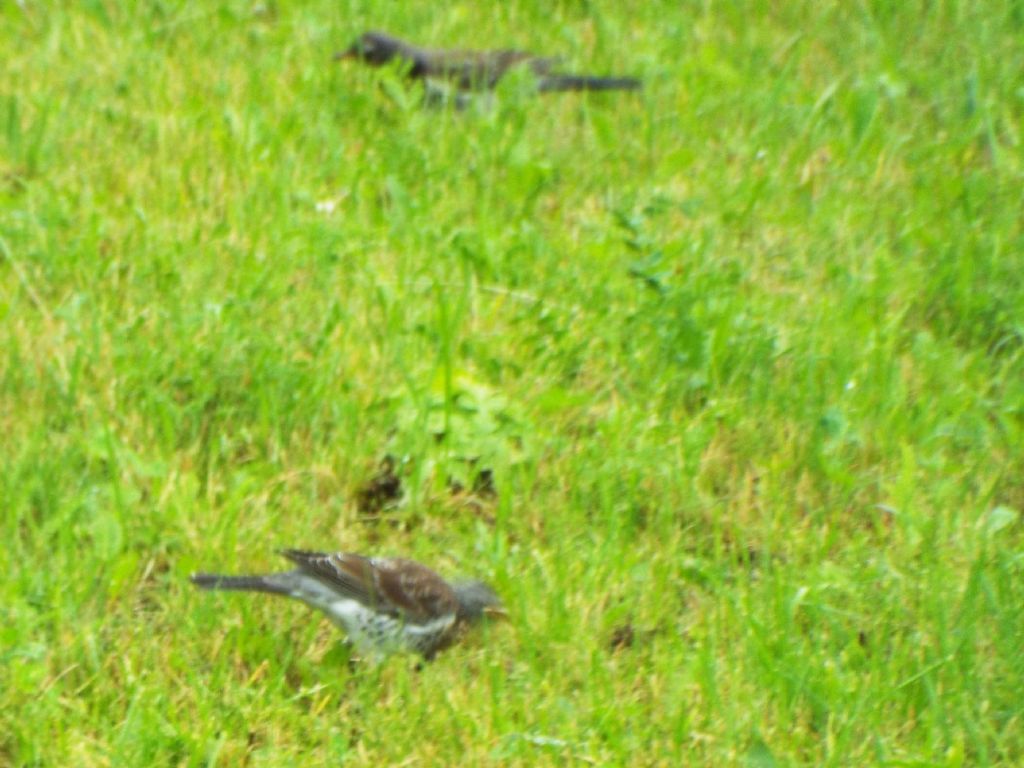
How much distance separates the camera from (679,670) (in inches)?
173

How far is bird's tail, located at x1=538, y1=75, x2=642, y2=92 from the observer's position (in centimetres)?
757

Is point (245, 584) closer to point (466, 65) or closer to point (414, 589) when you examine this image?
point (414, 589)

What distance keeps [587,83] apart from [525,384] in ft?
8.24

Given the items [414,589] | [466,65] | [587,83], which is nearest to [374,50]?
[466,65]

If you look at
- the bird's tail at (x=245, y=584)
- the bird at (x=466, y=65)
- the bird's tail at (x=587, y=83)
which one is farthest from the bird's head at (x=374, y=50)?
the bird's tail at (x=245, y=584)

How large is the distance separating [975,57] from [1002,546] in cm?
382

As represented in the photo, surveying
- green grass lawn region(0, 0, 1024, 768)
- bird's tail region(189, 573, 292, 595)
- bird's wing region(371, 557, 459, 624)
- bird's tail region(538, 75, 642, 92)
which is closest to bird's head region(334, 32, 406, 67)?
green grass lawn region(0, 0, 1024, 768)

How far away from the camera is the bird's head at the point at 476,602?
454 centimetres

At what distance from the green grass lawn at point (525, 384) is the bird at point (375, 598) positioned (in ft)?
0.35

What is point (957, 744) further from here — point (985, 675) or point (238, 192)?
point (238, 192)

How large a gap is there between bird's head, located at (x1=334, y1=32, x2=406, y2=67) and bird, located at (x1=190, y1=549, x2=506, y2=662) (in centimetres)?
357

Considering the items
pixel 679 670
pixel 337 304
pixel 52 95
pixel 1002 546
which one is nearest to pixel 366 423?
pixel 337 304

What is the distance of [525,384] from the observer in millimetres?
5609

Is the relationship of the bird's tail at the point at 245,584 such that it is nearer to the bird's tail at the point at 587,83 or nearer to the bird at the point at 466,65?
the bird at the point at 466,65
